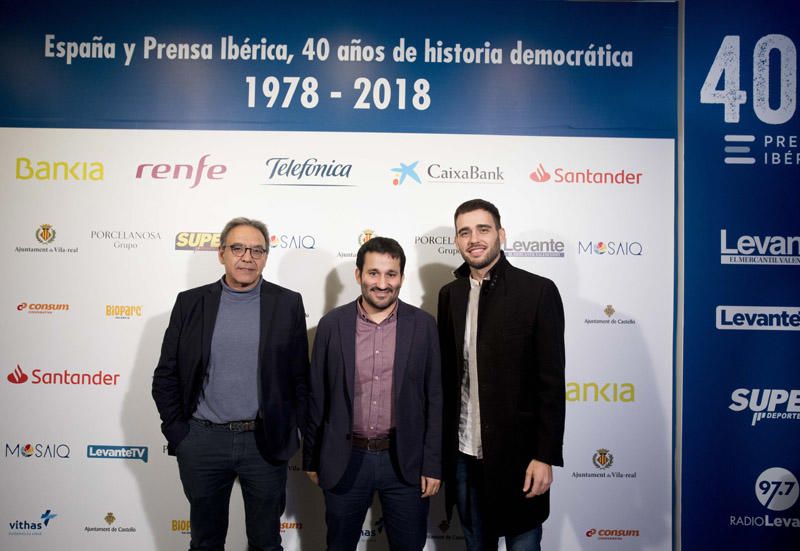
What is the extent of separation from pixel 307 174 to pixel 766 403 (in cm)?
301

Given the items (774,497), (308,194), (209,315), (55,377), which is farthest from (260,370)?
(774,497)

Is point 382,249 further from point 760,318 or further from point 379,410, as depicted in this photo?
point 760,318

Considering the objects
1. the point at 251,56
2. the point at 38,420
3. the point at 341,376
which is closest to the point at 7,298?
the point at 38,420

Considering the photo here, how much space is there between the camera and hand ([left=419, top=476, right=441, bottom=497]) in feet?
6.25

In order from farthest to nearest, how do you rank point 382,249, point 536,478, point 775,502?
point 775,502 < point 382,249 < point 536,478

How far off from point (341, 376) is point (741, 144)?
2.70m

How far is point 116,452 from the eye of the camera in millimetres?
2693

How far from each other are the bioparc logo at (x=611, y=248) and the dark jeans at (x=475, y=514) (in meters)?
1.45

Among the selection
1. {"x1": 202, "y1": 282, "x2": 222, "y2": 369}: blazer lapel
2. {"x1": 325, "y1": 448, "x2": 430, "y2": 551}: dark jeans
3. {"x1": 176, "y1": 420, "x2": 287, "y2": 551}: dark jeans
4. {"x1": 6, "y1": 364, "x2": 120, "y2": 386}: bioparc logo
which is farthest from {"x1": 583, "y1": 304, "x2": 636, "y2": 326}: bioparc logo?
{"x1": 6, "y1": 364, "x2": 120, "y2": 386}: bioparc logo

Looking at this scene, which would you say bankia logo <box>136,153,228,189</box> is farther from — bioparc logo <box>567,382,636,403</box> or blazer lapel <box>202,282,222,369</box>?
bioparc logo <box>567,382,636,403</box>

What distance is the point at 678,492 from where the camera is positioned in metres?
2.69

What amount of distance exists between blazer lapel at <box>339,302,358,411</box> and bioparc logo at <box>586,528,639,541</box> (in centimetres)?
182

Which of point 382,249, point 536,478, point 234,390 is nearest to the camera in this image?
point 536,478

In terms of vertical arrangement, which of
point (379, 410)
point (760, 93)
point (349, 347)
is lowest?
point (379, 410)
